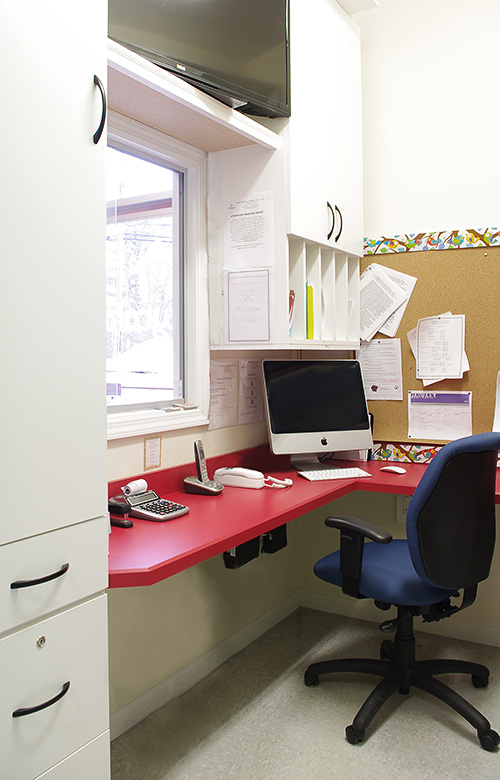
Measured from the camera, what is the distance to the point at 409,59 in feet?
9.11

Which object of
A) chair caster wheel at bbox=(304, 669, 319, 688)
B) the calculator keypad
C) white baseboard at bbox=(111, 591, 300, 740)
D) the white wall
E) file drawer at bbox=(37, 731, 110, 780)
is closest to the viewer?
file drawer at bbox=(37, 731, 110, 780)

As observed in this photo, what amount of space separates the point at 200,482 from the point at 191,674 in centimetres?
79

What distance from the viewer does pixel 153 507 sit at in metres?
1.87

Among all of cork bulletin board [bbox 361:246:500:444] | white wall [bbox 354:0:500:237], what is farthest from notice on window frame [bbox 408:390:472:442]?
white wall [bbox 354:0:500:237]

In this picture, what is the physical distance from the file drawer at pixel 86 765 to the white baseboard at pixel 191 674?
0.75 meters

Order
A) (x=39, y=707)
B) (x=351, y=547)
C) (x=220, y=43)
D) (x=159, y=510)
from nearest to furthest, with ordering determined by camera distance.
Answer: (x=39, y=707) → (x=159, y=510) → (x=220, y=43) → (x=351, y=547)

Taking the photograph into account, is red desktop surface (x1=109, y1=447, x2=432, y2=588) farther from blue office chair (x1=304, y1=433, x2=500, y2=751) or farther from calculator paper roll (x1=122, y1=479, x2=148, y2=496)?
blue office chair (x1=304, y1=433, x2=500, y2=751)

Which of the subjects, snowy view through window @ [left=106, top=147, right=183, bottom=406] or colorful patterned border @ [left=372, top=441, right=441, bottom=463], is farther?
colorful patterned border @ [left=372, top=441, right=441, bottom=463]

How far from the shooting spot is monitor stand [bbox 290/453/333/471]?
8.47 ft

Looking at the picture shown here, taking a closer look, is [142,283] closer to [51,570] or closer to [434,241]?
[51,570]

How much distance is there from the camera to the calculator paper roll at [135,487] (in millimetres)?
1892

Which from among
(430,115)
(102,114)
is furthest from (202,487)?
(430,115)

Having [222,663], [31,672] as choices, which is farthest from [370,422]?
[31,672]

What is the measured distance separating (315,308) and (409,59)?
4.22 feet
